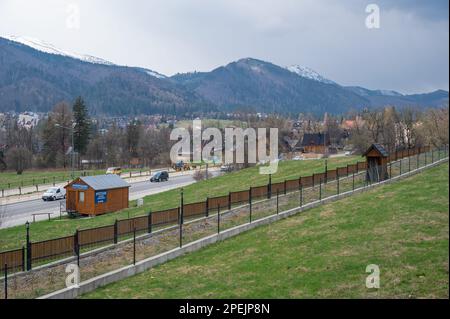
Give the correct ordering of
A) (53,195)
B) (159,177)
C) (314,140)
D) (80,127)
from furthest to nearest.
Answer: (314,140), (80,127), (159,177), (53,195)

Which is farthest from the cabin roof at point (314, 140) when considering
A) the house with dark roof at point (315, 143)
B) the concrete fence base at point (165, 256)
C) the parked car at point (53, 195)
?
the concrete fence base at point (165, 256)

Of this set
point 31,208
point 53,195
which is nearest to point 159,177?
point 53,195

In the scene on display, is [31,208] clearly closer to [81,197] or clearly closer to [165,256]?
[81,197]

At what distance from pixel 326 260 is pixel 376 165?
17.5 m

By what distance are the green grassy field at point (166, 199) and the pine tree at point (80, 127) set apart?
126 ft

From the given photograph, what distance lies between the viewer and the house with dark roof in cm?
11818

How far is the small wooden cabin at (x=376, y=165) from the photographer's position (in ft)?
101

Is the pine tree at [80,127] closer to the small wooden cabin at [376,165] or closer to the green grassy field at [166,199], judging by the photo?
the green grassy field at [166,199]

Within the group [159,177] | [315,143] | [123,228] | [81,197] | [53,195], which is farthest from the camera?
[315,143]

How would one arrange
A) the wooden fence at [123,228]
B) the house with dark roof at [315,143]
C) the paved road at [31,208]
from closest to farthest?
Answer: the wooden fence at [123,228]
the paved road at [31,208]
the house with dark roof at [315,143]

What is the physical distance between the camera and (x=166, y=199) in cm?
3878

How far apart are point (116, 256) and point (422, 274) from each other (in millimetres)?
11350

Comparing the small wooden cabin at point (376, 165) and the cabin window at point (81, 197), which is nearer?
the small wooden cabin at point (376, 165)

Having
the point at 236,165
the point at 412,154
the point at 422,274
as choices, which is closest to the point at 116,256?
the point at 422,274
